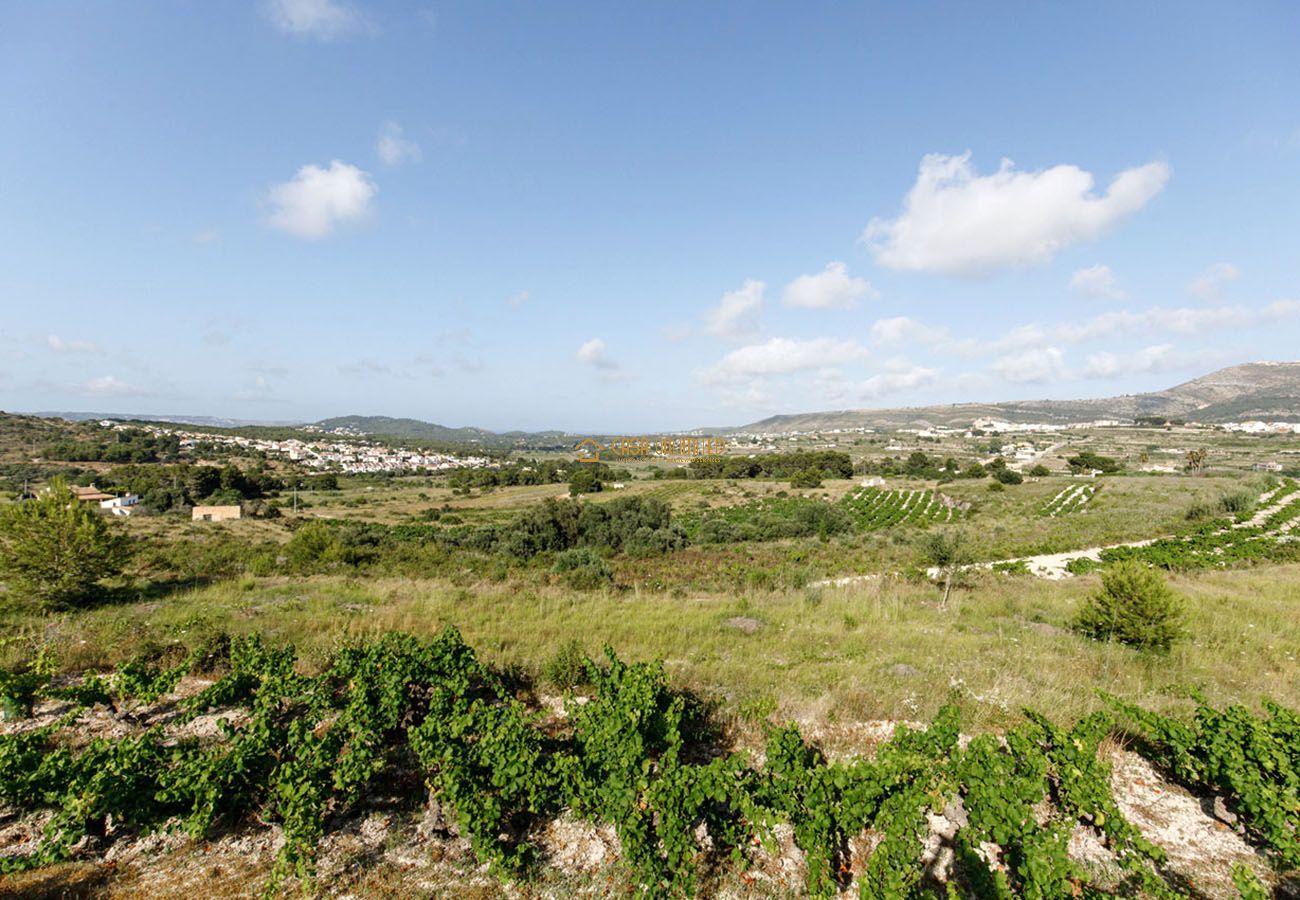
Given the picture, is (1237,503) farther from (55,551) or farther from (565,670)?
(55,551)

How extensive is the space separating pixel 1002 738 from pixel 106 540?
19152mm

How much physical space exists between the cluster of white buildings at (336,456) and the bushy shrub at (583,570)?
95.9 metres

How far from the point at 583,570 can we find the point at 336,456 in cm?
12486

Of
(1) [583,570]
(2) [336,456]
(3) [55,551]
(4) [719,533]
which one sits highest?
(3) [55,551]

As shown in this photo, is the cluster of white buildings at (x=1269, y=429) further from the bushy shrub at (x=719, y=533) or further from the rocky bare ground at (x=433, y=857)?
the rocky bare ground at (x=433, y=857)

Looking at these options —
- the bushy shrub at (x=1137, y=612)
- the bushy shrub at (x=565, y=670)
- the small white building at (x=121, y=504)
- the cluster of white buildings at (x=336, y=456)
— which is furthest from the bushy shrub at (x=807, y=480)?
the cluster of white buildings at (x=336, y=456)

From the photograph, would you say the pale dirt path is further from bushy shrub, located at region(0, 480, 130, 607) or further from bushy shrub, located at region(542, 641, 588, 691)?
bushy shrub, located at region(0, 480, 130, 607)

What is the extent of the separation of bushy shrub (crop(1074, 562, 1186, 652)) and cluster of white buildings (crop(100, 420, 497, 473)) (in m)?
113

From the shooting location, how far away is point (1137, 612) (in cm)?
914

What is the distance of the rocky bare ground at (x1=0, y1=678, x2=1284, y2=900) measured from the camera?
12.6 feet

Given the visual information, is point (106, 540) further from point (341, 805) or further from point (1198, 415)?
point (1198, 415)

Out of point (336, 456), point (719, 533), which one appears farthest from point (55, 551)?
point (336, 456)

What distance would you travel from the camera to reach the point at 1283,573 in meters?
17.4

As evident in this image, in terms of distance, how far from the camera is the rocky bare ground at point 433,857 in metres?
3.84
